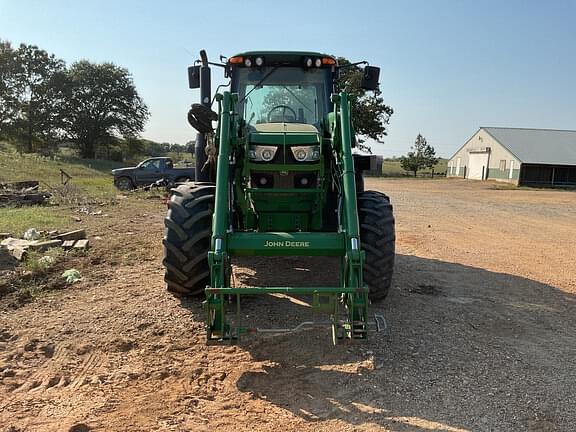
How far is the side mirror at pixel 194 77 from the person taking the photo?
6.27 metres

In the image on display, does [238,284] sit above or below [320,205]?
below

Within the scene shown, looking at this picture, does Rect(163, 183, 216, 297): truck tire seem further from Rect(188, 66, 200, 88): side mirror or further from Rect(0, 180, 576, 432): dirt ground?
Rect(188, 66, 200, 88): side mirror

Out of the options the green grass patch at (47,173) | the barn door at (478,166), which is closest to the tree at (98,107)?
the green grass patch at (47,173)

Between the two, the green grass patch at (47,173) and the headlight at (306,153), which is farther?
the green grass patch at (47,173)

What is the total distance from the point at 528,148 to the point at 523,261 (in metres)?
39.0

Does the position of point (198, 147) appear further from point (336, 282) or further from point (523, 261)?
point (523, 261)

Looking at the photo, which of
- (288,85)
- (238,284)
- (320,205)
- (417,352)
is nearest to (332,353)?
(417,352)

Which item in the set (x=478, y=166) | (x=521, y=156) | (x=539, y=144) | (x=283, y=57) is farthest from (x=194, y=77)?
(x=539, y=144)

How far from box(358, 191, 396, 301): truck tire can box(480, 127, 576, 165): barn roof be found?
39.7 m

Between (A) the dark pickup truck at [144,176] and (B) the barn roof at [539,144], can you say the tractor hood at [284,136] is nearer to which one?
(A) the dark pickup truck at [144,176]

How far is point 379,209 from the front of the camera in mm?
5223

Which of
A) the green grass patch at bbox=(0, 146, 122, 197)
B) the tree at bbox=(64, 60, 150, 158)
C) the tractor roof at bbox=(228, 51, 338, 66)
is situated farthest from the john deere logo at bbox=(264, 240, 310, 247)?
the tree at bbox=(64, 60, 150, 158)

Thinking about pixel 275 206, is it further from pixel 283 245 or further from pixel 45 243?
pixel 45 243

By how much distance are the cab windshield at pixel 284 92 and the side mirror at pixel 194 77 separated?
0.50 m
